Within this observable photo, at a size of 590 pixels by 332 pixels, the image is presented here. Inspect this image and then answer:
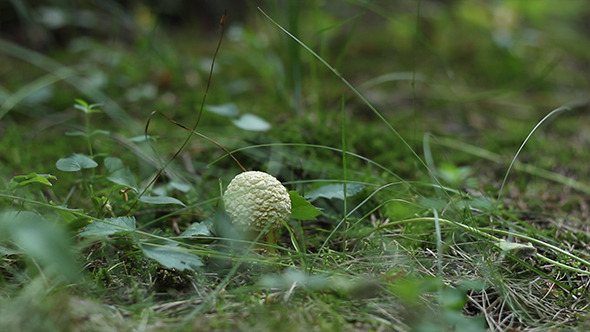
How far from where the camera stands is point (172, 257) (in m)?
1.03

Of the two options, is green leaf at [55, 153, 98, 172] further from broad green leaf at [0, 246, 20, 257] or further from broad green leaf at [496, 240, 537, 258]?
broad green leaf at [496, 240, 537, 258]

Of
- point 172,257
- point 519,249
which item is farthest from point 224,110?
point 519,249

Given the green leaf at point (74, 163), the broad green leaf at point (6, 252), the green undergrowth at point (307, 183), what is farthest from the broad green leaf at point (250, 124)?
the broad green leaf at point (6, 252)

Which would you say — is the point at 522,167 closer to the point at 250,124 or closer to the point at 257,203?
the point at 250,124

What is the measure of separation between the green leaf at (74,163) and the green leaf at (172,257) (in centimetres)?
34

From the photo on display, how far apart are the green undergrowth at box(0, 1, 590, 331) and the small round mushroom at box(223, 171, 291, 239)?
0.12 feet

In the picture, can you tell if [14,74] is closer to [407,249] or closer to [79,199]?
[79,199]

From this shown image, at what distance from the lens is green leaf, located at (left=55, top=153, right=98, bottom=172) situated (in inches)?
48.4

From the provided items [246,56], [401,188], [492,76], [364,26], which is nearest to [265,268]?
[401,188]

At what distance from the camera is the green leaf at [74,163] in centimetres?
123

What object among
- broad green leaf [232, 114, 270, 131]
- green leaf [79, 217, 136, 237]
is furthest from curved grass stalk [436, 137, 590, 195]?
green leaf [79, 217, 136, 237]

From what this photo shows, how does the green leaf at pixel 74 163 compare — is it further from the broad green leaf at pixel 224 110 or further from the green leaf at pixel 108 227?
the broad green leaf at pixel 224 110

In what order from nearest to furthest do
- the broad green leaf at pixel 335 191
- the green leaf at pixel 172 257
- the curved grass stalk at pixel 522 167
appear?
the green leaf at pixel 172 257
the broad green leaf at pixel 335 191
the curved grass stalk at pixel 522 167

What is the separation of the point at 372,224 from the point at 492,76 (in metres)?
2.00
